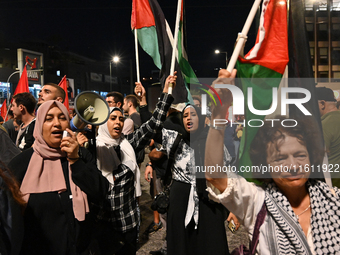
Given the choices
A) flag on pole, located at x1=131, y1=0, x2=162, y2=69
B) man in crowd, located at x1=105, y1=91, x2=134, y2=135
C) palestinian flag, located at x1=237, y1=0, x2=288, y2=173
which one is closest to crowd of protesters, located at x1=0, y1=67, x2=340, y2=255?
palestinian flag, located at x1=237, y1=0, x2=288, y2=173

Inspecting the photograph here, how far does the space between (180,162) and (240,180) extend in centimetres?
153

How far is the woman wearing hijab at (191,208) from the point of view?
9.62ft

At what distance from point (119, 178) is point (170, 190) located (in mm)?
733

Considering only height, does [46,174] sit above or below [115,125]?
below

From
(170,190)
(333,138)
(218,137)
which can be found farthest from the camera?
(170,190)

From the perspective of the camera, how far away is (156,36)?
3754 millimetres

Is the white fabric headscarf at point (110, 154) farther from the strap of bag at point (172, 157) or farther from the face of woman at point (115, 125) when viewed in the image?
the strap of bag at point (172, 157)

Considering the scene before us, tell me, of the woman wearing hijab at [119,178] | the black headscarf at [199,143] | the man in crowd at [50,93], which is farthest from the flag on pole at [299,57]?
the man in crowd at [50,93]

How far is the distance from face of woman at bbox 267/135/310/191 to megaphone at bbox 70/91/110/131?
142cm

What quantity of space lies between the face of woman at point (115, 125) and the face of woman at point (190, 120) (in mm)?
787

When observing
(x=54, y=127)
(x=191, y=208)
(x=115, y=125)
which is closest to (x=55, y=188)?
(x=54, y=127)

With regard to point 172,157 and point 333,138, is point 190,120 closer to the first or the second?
point 172,157

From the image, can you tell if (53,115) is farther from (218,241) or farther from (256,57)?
(218,241)

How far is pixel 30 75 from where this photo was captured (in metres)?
23.9
